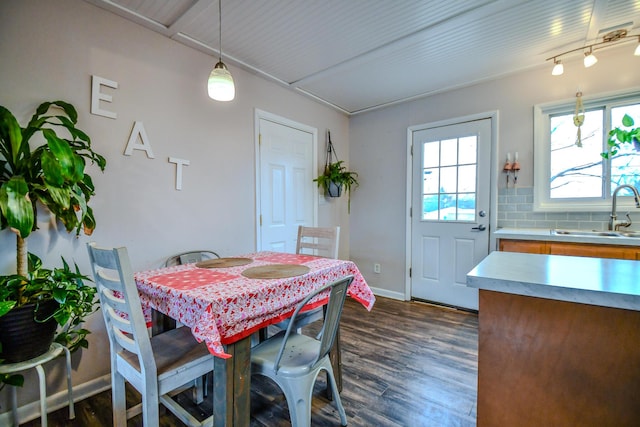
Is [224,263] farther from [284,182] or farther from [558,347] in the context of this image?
[558,347]

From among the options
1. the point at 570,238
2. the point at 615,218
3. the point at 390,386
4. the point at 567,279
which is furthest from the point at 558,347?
the point at 615,218

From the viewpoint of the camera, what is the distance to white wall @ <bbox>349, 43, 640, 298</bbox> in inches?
97.5

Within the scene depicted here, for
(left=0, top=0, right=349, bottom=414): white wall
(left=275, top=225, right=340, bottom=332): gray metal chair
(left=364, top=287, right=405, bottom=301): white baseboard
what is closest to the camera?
(left=0, top=0, right=349, bottom=414): white wall

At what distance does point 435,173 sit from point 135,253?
3045 millimetres

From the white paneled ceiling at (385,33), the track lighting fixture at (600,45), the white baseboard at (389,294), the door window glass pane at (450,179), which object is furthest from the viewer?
the white baseboard at (389,294)

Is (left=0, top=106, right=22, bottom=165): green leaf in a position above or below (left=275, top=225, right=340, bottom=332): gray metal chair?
above

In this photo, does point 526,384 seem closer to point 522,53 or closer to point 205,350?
point 205,350

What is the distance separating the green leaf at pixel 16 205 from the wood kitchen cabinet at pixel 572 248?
3130 millimetres

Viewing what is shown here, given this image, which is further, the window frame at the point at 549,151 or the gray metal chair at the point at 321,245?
the window frame at the point at 549,151

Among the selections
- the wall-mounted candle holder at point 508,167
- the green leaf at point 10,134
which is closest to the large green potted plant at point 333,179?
the wall-mounted candle holder at point 508,167

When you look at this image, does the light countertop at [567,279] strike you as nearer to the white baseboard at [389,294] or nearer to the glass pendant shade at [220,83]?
the glass pendant shade at [220,83]

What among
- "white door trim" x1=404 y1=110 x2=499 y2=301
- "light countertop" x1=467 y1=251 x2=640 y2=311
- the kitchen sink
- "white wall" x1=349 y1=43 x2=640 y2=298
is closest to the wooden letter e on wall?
"light countertop" x1=467 y1=251 x2=640 y2=311

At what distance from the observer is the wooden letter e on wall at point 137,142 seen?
6.32 feet

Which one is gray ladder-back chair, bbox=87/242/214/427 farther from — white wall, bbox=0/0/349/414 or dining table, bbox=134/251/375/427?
white wall, bbox=0/0/349/414
